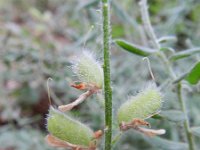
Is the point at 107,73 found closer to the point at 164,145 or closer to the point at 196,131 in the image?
the point at 196,131

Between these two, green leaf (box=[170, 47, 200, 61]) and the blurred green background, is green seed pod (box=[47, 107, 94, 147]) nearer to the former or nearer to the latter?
green leaf (box=[170, 47, 200, 61])

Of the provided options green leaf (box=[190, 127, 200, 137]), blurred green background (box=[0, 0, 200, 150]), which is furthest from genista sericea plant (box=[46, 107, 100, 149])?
blurred green background (box=[0, 0, 200, 150])

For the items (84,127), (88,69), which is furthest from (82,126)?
(88,69)

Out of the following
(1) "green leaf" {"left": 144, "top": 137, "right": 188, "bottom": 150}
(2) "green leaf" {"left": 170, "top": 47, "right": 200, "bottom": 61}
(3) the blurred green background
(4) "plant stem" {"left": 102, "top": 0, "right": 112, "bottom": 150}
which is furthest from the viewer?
(3) the blurred green background

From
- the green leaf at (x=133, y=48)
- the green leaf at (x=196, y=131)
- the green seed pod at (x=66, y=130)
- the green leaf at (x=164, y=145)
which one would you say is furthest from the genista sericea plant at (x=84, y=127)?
the green leaf at (x=164, y=145)

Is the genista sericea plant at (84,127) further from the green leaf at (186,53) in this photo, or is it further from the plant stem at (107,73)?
the green leaf at (186,53)

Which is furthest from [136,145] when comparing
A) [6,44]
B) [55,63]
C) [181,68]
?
[6,44]

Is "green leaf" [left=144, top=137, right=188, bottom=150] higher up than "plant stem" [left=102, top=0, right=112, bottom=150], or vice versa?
"plant stem" [left=102, top=0, right=112, bottom=150]

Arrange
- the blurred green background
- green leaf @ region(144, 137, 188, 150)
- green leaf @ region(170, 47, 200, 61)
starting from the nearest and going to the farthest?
green leaf @ region(170, 47, 200, 61) → green leaf @ region(144, 137, 188, 150) → the blurred green background
